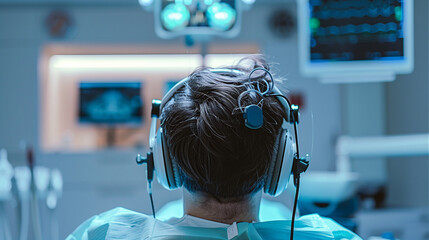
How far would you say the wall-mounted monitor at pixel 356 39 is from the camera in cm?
182

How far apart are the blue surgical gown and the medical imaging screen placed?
3210 millimetres

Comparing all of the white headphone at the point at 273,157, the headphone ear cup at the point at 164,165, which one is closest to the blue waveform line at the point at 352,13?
the white headphone at the point at 273,157

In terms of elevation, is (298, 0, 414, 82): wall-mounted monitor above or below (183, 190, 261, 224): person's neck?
above

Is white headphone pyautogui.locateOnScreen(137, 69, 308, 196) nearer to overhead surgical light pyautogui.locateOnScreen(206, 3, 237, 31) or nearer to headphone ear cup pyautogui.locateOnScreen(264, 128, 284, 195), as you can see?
headphone ear cup pyautogui.locateOnScreen(264, 128, 284, 195)

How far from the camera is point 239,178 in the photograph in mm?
826

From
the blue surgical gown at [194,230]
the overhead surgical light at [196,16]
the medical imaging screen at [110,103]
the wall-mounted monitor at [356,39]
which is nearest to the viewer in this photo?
the blue surgical gown at [194,230]

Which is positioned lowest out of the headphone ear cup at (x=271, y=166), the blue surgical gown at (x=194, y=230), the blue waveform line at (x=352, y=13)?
the blue surgical gown at (x=194, y=230)

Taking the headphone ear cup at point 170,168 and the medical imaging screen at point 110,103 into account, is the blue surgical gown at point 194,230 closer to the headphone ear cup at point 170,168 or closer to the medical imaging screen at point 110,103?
the headphone ear cup at point 170,168

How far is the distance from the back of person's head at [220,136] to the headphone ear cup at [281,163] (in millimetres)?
24

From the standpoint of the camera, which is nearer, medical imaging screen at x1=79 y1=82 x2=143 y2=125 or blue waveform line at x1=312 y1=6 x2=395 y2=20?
blue waveform line at x1=312 y1=6 x2=395 y2=20

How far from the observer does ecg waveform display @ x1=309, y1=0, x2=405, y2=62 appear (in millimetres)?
1823

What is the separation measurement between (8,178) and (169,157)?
31.8 inches

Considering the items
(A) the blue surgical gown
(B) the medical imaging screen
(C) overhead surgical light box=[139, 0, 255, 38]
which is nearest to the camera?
(A) the blue surgical gown

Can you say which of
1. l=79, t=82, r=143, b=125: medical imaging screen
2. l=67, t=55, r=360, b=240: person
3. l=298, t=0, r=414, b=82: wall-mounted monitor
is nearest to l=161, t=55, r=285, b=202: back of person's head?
l=67, t=55, r=360, b=240: person
